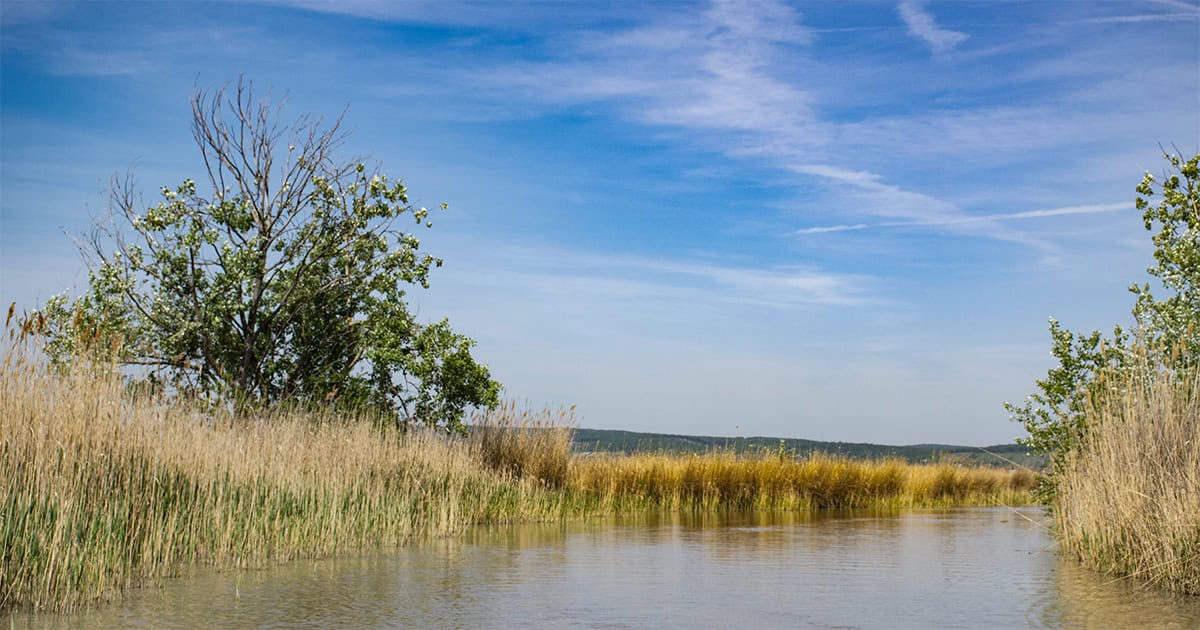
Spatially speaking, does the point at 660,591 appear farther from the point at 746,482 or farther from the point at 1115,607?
the point at 746,482

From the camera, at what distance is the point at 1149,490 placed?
8.73 meters

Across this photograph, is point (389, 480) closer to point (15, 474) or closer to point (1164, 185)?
point (15, 474)

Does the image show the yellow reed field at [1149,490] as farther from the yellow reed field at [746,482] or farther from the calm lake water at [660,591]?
the yellow reed field at [746,482]

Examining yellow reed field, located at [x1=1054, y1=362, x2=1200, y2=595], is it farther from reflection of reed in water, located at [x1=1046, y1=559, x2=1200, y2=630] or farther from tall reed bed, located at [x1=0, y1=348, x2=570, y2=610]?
tall reed bed, located at [x1=0, y1=348, x2=570, y2=610]

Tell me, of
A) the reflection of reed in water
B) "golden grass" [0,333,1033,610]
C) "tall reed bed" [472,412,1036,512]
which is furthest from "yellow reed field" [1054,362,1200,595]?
"tall reed bed" [472,412,1036,512]

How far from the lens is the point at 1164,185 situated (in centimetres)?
1452

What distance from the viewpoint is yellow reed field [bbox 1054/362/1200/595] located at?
27.0 ft

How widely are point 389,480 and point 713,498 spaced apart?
8.39m

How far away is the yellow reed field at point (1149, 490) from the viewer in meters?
8.22

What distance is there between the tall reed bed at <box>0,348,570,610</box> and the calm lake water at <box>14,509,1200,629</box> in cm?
43

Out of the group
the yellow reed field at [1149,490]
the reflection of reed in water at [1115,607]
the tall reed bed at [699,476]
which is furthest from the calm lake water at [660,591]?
the tall reed bed at [699,476]

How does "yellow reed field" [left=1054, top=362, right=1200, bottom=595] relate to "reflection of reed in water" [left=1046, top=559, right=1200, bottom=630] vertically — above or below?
above

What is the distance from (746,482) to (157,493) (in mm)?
14309

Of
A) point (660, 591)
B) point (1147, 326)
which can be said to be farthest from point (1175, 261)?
point (660, 591)
